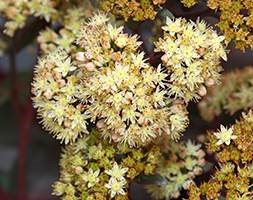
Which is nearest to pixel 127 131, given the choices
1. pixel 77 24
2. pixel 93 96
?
pixel 93 96

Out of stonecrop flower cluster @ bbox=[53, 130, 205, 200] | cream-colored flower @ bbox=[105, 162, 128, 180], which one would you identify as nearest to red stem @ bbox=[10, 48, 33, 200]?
stonecrop flower cluster @ bbox=[53, 130, 205, 200]

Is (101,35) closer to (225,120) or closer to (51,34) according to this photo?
(51,34)

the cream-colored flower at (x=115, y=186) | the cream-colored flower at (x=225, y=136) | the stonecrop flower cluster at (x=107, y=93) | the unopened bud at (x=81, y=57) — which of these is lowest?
the cream-colored flower at (x=115, y=186)

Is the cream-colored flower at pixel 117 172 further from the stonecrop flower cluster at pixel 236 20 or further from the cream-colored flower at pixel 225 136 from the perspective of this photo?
the stonecrop flower cluster at pixel 236 20

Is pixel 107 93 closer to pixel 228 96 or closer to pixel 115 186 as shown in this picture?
pixel 115 186

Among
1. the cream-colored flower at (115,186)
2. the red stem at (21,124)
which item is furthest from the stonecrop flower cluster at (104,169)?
the red stem at (21,124)

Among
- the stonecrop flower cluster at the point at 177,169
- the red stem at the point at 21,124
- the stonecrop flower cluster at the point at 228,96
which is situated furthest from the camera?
the red stem at the point at 21,124

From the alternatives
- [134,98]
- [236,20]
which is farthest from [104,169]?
[236,20]

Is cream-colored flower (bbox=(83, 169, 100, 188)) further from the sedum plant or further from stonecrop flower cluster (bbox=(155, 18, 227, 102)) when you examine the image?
stonecrop flower cluster (bbox=(155, 18, 227, 102))
